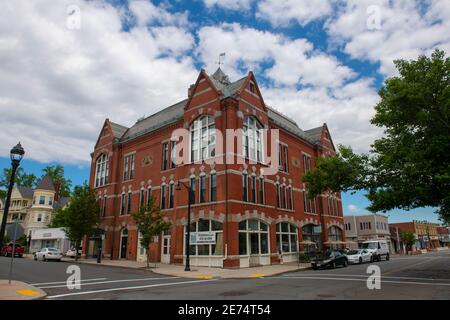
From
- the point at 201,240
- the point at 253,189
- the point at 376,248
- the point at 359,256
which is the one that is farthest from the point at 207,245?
the point at 376,248

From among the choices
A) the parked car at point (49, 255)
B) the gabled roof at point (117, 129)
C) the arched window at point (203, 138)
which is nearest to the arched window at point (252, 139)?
the arched window at point (203, 138)

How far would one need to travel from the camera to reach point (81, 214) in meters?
34.4

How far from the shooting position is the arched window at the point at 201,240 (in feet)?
83.7

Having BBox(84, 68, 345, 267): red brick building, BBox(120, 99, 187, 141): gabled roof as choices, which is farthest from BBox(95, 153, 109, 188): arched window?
BBox(120, 99, 187, 141): gabled roof

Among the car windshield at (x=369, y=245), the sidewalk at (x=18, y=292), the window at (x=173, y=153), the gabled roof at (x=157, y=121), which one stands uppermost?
the gabled roof at (x=157, y=121)

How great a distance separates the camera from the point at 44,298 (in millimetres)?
11070

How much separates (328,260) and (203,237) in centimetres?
979

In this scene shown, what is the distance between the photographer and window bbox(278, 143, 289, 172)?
33.6 meters

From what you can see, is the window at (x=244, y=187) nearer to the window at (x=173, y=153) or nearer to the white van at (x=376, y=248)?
the window at (x=173, y=153)

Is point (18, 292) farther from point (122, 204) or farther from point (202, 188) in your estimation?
point (122, 204)

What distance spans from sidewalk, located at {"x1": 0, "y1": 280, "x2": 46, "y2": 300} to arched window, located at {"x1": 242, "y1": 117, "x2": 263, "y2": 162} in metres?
18.9

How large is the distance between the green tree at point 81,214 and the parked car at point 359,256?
26.8m

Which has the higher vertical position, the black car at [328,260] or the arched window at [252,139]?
the arched window at [252,139]
